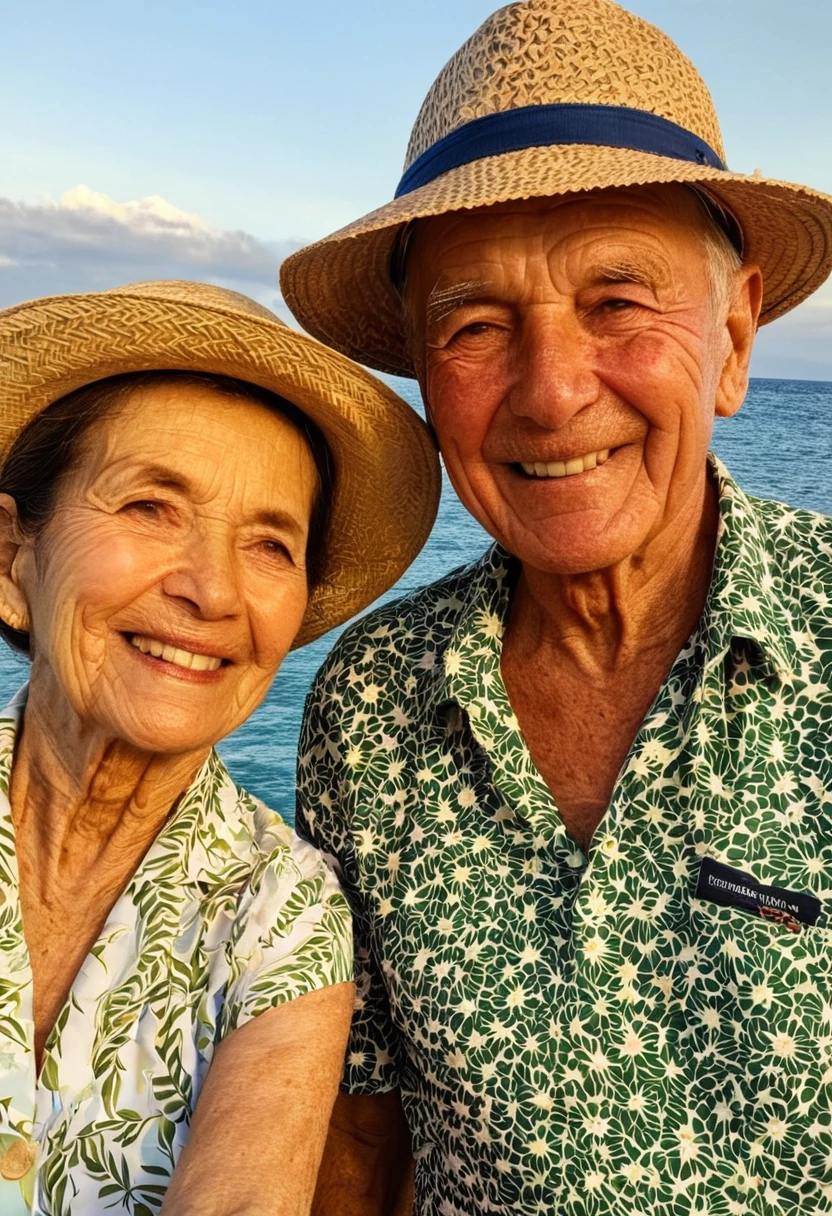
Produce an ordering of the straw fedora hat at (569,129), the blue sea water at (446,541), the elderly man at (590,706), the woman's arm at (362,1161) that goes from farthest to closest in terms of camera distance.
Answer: the blue sea water at (446,541) < the woman's arm at (362,1161) < the straw fedora hat at (569,129) < the elderly man at (590,706)

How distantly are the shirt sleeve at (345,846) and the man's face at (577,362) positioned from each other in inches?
23.3

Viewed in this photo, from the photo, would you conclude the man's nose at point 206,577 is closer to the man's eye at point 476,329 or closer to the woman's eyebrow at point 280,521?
the woman's eyebrow at point 280,521

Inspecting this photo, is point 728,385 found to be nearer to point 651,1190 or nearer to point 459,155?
point 459,155

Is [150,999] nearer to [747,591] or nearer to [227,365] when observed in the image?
[227,365]

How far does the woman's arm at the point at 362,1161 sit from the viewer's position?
278 centimetres

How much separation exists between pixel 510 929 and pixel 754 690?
67 centimetres

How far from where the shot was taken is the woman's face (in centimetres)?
223

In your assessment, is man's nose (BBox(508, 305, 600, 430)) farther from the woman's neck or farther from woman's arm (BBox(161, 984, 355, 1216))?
woman's arm (BBox(161, 984, 355, 1216))

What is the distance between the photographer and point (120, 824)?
245cm

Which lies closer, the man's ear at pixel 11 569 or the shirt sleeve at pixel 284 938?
the shirt sleeve at pixel 284 938

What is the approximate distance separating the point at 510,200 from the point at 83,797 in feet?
4.89

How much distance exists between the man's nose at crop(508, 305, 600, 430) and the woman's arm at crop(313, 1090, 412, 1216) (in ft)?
5.51

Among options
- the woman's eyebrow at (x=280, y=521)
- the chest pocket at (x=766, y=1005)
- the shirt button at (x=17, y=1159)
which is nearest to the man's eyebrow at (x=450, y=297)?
the woman's eyebrow at (x=280, y=521)

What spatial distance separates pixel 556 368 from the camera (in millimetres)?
2268
